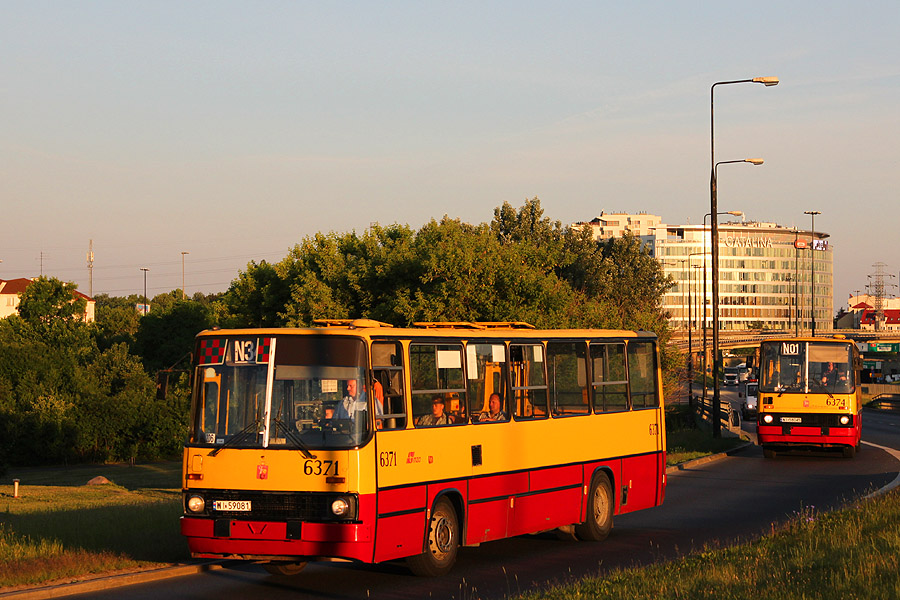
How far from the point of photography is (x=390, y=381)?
41.9 feet

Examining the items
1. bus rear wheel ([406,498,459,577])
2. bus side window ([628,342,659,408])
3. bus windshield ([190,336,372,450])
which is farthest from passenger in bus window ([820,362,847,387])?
bus windshield ([190,336,372,450])

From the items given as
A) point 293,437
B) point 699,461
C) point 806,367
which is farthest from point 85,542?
point 806,367

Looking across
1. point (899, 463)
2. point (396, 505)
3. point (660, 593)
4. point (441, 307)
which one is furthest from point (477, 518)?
point (441, 307)

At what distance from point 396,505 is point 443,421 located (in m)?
1.39

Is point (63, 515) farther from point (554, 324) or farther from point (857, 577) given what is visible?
point (554, 324)

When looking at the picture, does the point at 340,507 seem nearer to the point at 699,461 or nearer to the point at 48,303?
the point at 699,461

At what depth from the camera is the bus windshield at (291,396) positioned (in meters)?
12.1

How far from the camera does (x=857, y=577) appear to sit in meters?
10.5

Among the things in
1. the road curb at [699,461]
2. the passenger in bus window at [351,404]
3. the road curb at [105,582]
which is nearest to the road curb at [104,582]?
the road curb at [105,582]

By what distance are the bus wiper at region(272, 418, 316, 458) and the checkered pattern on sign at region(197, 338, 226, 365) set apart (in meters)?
0.99

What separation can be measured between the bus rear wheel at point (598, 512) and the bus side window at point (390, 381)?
4.73m

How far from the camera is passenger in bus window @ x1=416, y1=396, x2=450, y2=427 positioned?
1321 cm

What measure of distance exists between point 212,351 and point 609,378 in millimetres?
6670

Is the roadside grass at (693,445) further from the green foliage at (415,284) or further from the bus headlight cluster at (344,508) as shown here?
the bus headlight cluster at (344,508)
